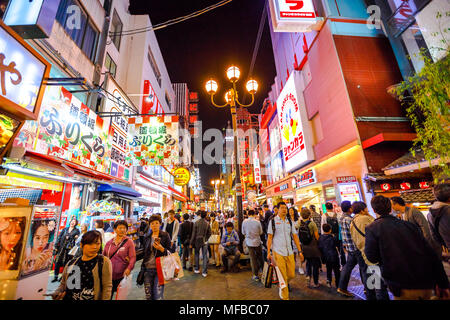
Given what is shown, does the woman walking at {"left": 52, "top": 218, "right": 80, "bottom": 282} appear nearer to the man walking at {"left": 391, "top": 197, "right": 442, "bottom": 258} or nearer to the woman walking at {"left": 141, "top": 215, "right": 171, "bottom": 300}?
the woman walking at {"left": 141, "top": 215, "right": 171, "bottom": 300}

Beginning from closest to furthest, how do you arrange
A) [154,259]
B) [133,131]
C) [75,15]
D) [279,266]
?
1. [154,259]
2. [279,266]
3. [75,15]
4. [133,131]

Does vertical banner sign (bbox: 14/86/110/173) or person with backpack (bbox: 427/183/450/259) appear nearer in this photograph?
person with backpack (bbox: 427/183/450/259)

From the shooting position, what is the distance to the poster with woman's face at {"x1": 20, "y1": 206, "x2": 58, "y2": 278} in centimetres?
342

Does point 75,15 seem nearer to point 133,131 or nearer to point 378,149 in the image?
point 133,131

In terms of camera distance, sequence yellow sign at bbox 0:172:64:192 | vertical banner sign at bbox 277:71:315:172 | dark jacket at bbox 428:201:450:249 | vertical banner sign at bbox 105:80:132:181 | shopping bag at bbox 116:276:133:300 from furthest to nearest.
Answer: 1. vertical banner sign at bbox 277:71:315:172
2. vertical banner sign at bbox 105:80:132:181
3. yellow sign at bbox 0:172:64:192
4. shopping bag at bbox 116:276:133:300
5. dark jacket at bbox 428:201:450:249

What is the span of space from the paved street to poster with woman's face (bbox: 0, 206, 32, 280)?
2575mm

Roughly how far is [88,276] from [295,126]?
16.0 meters

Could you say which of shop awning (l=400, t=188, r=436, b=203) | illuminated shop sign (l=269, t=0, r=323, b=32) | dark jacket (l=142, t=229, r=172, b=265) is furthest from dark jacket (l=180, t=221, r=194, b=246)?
illuminated shop sign (l=269, t=0, r=323, b=32)

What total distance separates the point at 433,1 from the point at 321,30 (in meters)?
5.29

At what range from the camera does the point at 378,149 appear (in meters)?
9.33

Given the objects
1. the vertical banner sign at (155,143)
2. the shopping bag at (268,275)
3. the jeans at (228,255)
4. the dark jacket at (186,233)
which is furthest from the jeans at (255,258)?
the vertical banner sign at (155,143)

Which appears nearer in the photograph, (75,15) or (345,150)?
(75,15)
